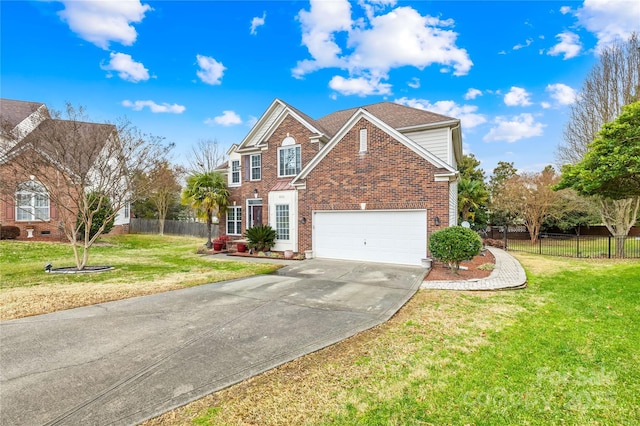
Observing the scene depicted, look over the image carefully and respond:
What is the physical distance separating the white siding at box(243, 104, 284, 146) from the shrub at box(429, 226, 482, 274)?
11.4 m

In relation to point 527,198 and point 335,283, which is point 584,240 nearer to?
point 527,198

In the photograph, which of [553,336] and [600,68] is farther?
[600,68]

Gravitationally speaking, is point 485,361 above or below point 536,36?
below

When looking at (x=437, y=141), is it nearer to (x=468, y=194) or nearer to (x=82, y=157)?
(x=468, y=194)

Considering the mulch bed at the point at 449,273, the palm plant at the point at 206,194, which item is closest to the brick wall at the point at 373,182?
the mulch bed at the point at 449,273

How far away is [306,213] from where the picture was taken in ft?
46.0

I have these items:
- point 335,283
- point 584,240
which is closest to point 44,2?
point 335,283

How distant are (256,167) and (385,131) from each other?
27.4ft

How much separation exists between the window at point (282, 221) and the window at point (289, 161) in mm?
2016

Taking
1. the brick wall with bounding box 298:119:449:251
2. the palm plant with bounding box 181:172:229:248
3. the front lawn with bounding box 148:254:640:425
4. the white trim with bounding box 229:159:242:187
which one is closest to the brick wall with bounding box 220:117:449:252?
the brick wall with bounding box 298:119:449:251

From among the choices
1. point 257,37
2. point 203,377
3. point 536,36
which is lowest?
point 203,377

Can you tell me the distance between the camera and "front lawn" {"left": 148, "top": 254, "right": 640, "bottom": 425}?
3.02m

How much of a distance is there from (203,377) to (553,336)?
18.4 ft

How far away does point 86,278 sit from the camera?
993 cm
